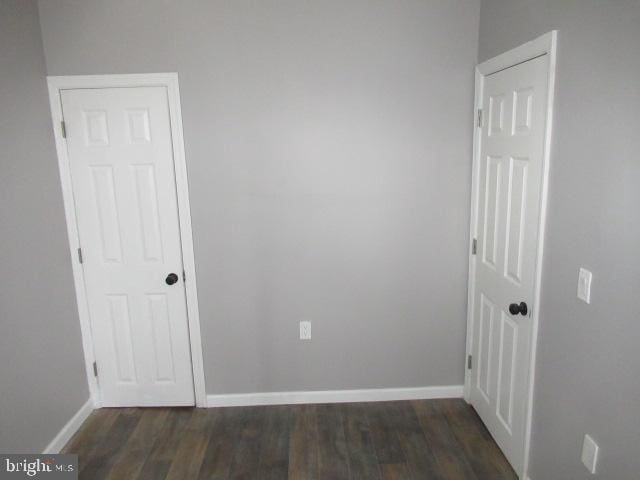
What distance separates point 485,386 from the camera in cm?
277

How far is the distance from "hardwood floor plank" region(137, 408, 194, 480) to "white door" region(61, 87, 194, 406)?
117mm

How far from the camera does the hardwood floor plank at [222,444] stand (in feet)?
8.02

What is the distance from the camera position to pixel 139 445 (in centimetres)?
268

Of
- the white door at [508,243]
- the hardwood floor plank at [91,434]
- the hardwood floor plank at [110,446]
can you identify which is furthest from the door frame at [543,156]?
the hardwood floor plank at [91,434]

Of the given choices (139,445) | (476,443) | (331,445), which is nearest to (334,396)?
(331,445)

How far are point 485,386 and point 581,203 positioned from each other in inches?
58.2

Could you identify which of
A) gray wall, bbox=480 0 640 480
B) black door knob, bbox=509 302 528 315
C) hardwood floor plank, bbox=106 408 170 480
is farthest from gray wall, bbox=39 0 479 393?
gray wall, bbox=480 0 640 480

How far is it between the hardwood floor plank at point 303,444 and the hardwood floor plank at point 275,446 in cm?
3

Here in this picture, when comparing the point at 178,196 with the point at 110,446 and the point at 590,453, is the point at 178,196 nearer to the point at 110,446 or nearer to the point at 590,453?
the point at 110,446

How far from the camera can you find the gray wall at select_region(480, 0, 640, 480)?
4.89ft

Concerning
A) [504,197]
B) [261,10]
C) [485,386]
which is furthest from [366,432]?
[261,10]

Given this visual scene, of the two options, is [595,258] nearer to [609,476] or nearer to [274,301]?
[609,476]

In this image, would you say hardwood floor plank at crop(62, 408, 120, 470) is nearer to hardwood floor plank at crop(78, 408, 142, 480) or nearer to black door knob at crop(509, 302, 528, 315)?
hardwood floor plank at crop(78, 408, 142, 480)

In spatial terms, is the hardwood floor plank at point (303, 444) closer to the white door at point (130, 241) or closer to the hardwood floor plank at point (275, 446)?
the hardwood floor plank at point (275, 446)
